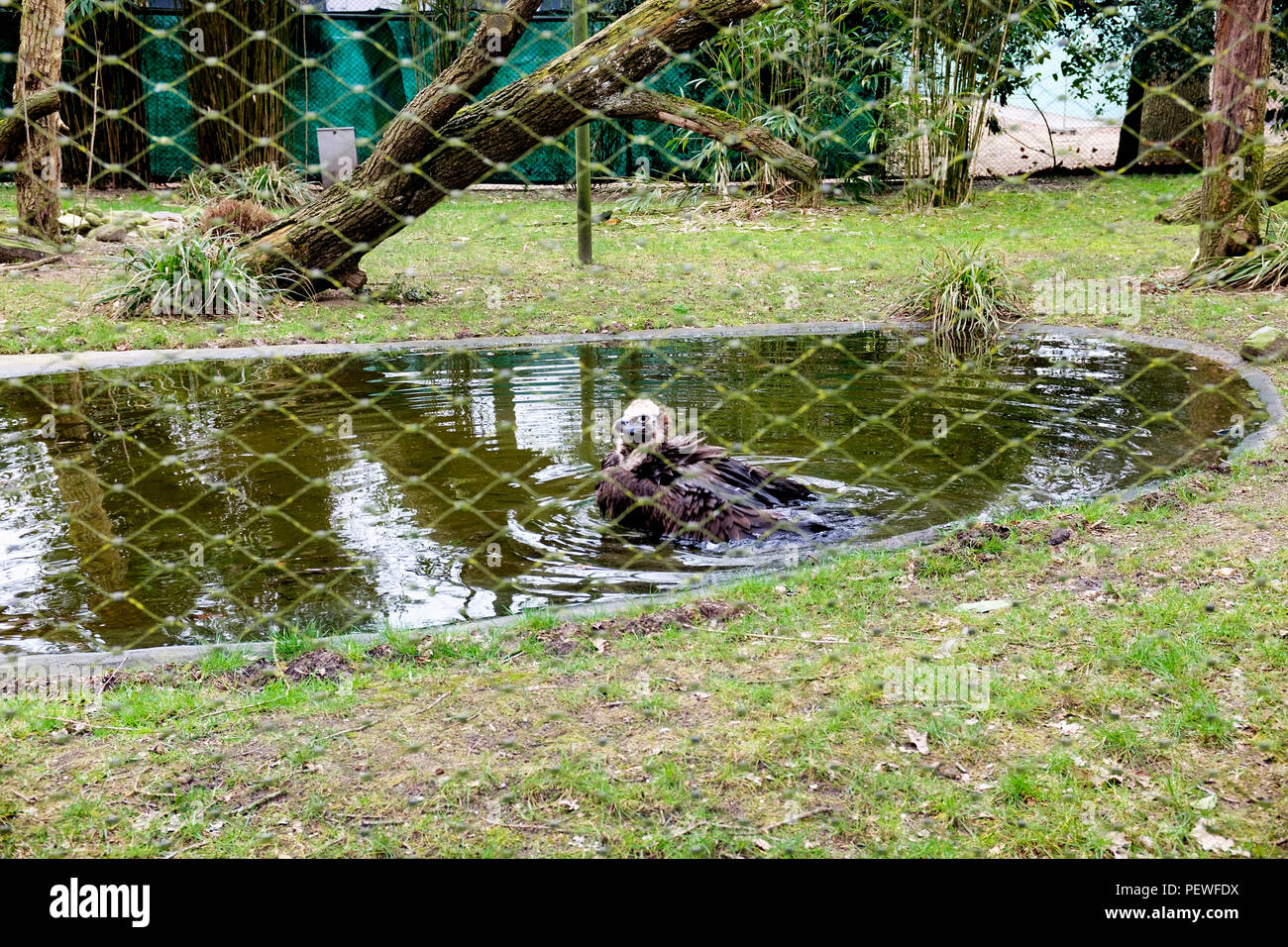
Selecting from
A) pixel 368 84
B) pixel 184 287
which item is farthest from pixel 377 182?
pixel 368 84

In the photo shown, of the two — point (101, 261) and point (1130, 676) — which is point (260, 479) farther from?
point (101, 261)

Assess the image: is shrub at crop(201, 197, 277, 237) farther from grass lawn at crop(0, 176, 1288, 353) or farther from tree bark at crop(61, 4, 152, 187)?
tree bark at crop(61, 4, 152, 187)

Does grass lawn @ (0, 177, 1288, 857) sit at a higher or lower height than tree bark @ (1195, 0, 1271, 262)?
lower

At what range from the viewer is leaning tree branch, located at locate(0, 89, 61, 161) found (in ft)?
23.4

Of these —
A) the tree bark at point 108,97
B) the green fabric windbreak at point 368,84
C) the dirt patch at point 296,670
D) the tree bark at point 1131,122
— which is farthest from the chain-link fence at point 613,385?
the green fabric windbreak at point 368,84

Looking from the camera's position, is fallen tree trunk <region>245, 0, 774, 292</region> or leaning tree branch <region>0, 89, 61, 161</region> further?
leaning tree branch <region>0, 89, 61, 161</region>

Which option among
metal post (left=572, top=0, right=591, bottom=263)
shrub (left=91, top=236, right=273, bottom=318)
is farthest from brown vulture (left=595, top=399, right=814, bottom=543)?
shrub (left=91, top=236, right=273, bottom=318)

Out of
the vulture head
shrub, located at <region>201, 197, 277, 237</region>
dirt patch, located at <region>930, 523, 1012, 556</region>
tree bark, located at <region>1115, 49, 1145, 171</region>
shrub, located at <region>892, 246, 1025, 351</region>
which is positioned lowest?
dirt patch, located at <region>930, 523, 1012, 556</region>

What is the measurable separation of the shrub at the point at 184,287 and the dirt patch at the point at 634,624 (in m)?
4.35

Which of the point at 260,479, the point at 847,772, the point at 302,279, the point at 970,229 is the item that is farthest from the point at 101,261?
the point at 847,772

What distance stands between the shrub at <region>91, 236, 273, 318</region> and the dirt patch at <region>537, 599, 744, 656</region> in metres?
4.35

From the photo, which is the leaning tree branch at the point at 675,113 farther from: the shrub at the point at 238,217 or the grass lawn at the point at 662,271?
the shrub at the point at 238,217
